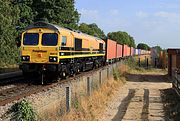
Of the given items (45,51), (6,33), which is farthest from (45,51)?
(6,33)

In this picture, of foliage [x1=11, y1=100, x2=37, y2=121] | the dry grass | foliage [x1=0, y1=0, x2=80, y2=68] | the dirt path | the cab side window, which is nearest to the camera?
foliage [x1=11, y1=100, x2=37, y2=121]

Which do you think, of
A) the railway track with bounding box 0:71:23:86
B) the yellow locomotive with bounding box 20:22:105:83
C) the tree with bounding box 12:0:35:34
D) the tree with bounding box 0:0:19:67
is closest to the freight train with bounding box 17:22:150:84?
the yellow locomotive with bounding box 20:22:105:83

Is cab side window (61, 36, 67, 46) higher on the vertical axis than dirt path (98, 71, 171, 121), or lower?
higher

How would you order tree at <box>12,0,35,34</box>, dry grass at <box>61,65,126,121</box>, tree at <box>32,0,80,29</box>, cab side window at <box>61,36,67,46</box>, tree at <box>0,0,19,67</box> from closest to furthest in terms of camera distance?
dry grass at <box>61,65,126,121</box>
cab side window at <box>61,36,67,46</box>
tree at <box>0,0,19,67</box>
tree at <box>12,0,35,34</box>
tree at <box>32,0,80,29</box>

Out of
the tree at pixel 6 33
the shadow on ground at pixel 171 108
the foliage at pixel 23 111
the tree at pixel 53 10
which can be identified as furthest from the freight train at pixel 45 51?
the tree at pixel 53 10

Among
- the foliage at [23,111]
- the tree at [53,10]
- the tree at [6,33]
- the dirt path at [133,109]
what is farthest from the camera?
the tree at [53,10]

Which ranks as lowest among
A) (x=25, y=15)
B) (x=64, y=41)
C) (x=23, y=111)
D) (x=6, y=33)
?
(x=23, y=111)

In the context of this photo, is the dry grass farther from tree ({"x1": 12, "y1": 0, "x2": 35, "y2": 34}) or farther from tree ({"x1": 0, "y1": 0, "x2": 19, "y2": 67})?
tree ({"x1": 12, "y1": 0, "x2": 35, "y2": 34})

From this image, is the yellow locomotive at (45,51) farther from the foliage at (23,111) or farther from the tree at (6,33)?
the foliage at (23,111)

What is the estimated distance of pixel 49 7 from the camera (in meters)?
48.3

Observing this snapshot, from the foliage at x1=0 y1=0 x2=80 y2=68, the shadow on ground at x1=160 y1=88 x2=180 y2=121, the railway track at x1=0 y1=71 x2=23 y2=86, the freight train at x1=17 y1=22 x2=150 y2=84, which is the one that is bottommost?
the shadow on ground at x1=160 y1=88 x2=180 y2=121

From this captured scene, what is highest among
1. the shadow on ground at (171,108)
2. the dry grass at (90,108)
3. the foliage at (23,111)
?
the foliage at (23,111)

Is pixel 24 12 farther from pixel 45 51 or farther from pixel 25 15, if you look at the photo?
pixel 45 51

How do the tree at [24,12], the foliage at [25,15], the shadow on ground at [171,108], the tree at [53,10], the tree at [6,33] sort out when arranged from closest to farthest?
the shadow on ground at [171,108] < the tree at [6,33] < the foliage at [25,15] < the tree at [24,12] < the tree at [53,10]
